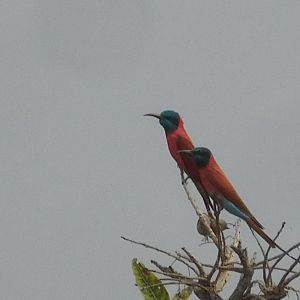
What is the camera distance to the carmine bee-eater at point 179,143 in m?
8.61

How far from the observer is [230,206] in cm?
824

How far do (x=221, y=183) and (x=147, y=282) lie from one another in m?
1.30

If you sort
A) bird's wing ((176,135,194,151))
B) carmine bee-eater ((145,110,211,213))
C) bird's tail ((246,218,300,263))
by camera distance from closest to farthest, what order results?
bird's tail ((246,218,300,263)) < carmine bee-eater ((145,110,211,213)) < bird's wing ((176,135,194,151))

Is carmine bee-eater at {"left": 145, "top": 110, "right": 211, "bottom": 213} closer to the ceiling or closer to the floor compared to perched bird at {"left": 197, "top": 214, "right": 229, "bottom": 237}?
closer to the ceiling

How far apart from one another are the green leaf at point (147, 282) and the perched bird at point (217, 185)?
105 centimetres

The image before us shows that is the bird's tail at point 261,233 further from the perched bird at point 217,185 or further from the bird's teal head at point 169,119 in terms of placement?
the bird's teal head at point 169,119

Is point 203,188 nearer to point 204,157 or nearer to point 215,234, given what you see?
point 204,157

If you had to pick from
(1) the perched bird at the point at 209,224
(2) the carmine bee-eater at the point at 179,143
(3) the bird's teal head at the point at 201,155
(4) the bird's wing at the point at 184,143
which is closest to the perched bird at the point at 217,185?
(3) the bird's teal head at the point at 201,155

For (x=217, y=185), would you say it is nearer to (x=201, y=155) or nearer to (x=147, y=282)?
(x=201, y=155)

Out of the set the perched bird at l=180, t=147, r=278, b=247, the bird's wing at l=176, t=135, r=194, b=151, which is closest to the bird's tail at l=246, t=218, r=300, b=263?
the perched bird at l=180, t=147, r=278, b=247

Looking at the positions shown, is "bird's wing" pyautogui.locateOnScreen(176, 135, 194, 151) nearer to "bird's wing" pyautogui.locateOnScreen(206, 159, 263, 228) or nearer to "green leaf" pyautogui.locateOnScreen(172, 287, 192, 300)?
"bird's wing" pyautogui.locateOnScreen(206, 159, 263, 228)

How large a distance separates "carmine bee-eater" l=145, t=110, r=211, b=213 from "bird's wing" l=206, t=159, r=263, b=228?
0.18m

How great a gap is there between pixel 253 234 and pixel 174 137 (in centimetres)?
174

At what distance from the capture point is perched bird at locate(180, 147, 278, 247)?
821 centimetres
